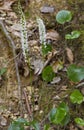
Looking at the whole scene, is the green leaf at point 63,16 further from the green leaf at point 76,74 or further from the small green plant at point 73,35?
the green leaf at point 76,74

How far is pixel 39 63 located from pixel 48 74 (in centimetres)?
29

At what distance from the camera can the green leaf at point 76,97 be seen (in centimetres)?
230

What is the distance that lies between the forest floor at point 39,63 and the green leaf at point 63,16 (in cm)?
17

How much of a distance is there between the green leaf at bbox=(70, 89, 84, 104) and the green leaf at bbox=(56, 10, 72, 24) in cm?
64

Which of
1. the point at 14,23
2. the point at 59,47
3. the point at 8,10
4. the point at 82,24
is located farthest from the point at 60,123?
the point at 8,10

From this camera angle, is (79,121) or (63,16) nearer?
(79,121)

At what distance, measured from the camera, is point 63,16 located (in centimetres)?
271

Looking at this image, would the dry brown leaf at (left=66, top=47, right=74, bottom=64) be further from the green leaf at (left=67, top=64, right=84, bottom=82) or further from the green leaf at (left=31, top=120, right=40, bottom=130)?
the green leaf at (left=31, top=120, right=40, bottom=130)

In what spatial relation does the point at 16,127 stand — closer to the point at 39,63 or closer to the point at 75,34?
the point at 39,63

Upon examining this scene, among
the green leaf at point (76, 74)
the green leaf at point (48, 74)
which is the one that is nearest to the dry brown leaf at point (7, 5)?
the green leaf at point (48, 74)

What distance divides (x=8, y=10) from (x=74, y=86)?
1.09 meters

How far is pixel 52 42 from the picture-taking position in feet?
9.27

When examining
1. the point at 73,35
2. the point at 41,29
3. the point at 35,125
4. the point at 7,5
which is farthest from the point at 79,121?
the point at 7,5

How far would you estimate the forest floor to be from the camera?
247 cm
